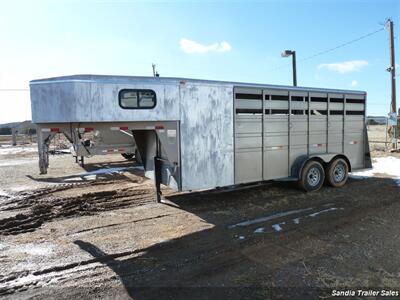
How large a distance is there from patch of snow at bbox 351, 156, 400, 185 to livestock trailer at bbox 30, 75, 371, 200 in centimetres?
155

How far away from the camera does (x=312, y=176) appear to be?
8023 mm

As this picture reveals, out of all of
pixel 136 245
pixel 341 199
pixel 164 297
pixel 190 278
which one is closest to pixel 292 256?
pixel 190 278

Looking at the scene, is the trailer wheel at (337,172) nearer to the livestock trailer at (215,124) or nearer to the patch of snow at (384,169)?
the livestock trailer at (215,124)

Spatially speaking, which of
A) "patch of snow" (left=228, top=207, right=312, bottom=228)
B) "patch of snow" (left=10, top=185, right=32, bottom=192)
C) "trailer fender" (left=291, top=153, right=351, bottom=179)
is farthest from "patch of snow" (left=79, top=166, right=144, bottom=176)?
"patch of snow" (left=228, top=207, right=312, bottom=228)

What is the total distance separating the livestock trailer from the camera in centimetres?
531

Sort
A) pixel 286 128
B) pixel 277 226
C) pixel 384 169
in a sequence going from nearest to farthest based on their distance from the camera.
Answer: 1. pixel 277 226
2. pixel 286 128
3. pixel 384 169

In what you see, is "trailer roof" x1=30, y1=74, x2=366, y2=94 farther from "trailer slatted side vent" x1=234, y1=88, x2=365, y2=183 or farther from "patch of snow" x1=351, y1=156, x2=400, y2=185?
"patch of snow" x1=351, y1=156, x2=400, y2=185

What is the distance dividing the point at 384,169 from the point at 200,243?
9.37 meters

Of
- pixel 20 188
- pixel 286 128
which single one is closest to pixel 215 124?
pixel 286 128

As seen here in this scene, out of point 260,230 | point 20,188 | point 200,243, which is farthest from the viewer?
point 20,188

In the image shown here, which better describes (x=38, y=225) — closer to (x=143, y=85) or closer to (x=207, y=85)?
(x=143, y=85)

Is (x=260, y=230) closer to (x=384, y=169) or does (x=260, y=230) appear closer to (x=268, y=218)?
(x=268, y=218)

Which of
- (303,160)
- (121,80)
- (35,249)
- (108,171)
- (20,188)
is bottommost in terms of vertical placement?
(35,249)

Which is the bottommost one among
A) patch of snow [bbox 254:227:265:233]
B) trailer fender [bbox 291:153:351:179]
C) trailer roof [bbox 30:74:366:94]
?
patch of snow [bbox 254:227:265:233]
